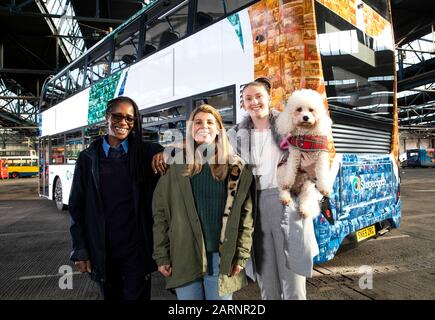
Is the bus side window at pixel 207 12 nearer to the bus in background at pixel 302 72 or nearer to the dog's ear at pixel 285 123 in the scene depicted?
the bus in background at pixel 302 72

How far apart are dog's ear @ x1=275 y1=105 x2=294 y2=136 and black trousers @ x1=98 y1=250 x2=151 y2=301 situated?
4.22 feet

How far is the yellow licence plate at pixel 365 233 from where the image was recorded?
333cm

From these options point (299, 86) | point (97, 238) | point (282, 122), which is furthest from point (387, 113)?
point (97, 238)

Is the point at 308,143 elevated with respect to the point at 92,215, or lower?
elevated

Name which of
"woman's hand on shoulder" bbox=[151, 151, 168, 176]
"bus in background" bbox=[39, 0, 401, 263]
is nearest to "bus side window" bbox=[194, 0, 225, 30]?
"bus in background" bbox=[39, 0, 401, 263]

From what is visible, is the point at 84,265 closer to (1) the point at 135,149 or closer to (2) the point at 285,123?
(1) the point at 135,149

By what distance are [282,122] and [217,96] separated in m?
1.62

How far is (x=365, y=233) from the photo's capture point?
11.3 feet

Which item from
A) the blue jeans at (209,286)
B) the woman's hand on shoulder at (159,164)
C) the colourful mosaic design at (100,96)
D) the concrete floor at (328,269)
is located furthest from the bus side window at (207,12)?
the concrete floor at (328,269)

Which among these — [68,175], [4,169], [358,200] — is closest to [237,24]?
[358,200]

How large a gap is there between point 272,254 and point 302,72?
1651 millimetres

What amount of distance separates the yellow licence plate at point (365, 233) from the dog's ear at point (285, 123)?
1.95 m

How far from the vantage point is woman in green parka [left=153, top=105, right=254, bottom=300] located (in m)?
1.76

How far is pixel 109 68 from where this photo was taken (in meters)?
5.96
